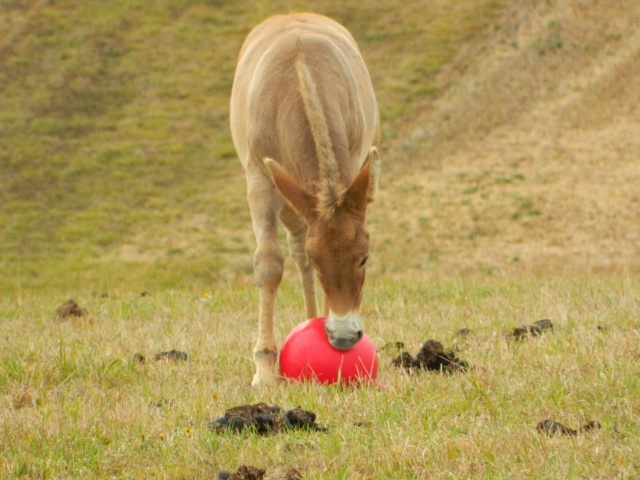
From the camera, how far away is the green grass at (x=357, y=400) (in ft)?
13.7

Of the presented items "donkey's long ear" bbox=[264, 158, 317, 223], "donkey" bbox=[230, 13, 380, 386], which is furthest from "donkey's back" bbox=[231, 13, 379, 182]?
"donkey's long ear" bbox=[264, 158, 317, 223]

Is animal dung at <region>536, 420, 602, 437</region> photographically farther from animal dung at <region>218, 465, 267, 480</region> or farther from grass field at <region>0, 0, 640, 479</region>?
animal dung at <region>218, 465, 267, 480</region>

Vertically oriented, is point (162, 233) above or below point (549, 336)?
below

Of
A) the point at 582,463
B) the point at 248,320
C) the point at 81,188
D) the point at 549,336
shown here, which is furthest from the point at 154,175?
the point at 582,463

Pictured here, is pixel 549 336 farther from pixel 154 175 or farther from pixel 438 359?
pixel 154 175

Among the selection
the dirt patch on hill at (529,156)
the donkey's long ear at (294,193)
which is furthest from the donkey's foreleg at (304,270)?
the dirt patch on hill at (529,156)

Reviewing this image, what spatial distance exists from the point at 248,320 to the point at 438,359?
301 cm

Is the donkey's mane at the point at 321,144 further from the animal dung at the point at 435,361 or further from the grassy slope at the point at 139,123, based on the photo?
the grassy slope at the point at 139,123

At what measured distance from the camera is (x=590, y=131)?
25.1m

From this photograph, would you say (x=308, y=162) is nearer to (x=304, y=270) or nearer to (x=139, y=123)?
(x=304, y=270)

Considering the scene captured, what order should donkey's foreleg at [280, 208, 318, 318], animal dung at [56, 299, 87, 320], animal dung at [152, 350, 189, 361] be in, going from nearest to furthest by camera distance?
animal dung at [152, 350, 189, 361], donkey's foreleg at [280, 208, 318, 318], animal dung at [56, 299, 87, 320]

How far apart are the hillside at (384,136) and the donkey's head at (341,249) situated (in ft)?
37.3

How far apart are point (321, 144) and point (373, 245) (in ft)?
51.5

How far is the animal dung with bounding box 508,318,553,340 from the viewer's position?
6.84 meters
